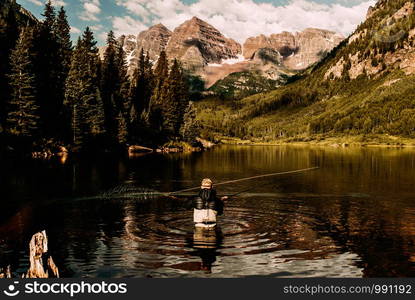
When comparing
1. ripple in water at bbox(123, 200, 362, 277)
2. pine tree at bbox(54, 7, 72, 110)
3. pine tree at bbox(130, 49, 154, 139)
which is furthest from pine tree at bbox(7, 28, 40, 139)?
ripple in water at bbox(123, 200, 362, 277)

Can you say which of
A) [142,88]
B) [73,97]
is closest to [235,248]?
[73,97]

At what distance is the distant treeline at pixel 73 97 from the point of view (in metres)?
84.8

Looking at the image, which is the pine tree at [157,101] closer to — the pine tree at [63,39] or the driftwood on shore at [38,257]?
the pine tree at [63,39]

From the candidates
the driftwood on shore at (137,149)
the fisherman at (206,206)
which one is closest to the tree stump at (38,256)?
the fisherman at (206,206)

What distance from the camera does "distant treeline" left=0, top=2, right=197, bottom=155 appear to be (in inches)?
3337

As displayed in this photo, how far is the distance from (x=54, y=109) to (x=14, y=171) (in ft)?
132

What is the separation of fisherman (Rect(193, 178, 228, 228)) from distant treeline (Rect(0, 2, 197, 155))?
65959 mm

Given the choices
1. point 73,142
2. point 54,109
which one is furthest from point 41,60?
point 73,142

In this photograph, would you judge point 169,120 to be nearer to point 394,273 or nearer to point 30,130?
point 30,130

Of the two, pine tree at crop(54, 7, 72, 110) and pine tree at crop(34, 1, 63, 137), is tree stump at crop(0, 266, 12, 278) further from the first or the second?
pine tree at crop(54, 7, 72, 110)

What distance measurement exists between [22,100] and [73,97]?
52.3 ft

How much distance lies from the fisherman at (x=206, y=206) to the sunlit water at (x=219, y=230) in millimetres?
665

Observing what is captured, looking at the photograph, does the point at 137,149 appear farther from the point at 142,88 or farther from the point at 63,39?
the point at 142,88

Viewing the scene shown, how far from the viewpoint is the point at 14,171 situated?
193 feet
